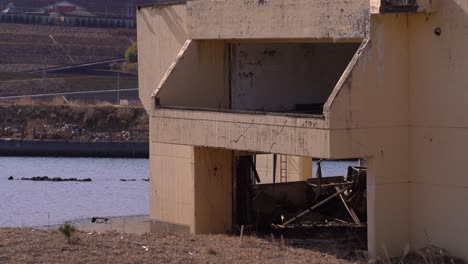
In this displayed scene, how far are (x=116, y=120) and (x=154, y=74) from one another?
59639 mm

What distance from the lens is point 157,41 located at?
2577 cm

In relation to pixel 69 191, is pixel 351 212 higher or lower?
higher

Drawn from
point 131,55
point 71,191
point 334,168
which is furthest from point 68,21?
point 71,191

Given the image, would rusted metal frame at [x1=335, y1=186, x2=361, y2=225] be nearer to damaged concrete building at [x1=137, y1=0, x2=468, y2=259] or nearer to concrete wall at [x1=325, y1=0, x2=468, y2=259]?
damaged concrete building at [x1=137, y1=0, x2=468, y2=259]

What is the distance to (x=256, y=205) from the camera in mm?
25375

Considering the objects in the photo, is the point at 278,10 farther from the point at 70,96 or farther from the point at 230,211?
the point at 70,96

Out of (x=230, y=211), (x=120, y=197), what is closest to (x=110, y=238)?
(x=230, y=211)

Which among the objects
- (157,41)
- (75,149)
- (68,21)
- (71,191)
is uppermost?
(68,21)

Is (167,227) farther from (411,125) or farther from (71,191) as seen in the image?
(71,191)

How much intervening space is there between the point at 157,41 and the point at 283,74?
2.81 m

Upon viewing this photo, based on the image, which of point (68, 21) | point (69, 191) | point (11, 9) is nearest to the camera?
point (69, 191)

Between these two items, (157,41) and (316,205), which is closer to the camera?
(316,205)

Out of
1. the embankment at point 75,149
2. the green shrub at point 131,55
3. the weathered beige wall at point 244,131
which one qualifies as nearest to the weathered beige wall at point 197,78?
the weathered beige wall at point 244,131

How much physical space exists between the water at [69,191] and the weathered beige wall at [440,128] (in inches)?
651
